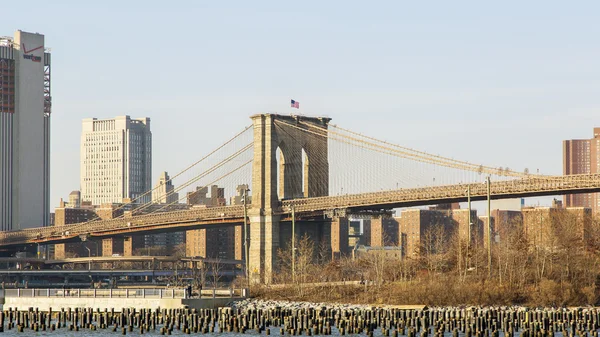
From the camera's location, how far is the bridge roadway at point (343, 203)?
11362cm

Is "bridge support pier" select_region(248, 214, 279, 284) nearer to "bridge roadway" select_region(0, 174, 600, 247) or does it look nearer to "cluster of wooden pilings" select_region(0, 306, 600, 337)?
"bridge roadway" select_region(0, 174, 600, 247)

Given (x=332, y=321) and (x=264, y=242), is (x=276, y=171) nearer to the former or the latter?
(x=264, y=242)

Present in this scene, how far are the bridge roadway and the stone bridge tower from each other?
1987 mm

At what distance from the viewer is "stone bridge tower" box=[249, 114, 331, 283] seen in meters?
138

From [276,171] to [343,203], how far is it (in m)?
12.3

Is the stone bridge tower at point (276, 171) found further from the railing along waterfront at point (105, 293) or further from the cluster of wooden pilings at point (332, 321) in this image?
the cluster of wooden pilings at point (332, 321)

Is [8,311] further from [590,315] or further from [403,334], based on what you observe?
[590,315]

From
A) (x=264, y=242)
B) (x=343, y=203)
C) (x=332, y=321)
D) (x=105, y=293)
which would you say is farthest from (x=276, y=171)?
(x=332, y=321)

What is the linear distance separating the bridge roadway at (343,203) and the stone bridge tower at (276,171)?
1987mm

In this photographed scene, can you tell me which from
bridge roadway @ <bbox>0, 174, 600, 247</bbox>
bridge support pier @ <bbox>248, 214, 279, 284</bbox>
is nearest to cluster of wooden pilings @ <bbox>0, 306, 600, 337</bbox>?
bridge roadway @ <bbox>0, 174, 600, 247</bbox>

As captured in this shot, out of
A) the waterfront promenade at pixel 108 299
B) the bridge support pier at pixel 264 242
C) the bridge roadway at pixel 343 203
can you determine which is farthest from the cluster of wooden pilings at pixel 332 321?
the bridge support pier at pixel 264 242

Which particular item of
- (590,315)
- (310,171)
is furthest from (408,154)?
(590,315)

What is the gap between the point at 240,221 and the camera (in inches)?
5502

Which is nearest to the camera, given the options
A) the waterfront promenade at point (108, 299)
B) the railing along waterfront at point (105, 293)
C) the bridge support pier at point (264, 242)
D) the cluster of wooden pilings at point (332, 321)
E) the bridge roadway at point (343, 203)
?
the cluster of wooden pilings at point (332, 321)
